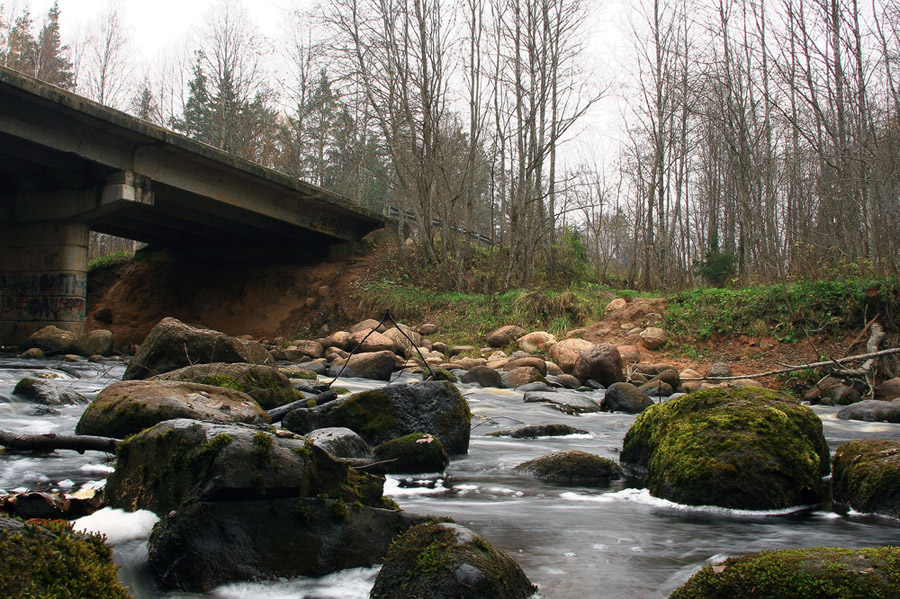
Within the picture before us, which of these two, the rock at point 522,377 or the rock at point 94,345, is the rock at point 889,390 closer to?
the rock at point 522,377

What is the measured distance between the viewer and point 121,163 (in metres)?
14.6

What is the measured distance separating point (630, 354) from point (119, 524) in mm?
12133

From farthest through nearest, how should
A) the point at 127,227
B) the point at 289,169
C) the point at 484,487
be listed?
the point at 289,169
the point at 127,227
the point at 484,487

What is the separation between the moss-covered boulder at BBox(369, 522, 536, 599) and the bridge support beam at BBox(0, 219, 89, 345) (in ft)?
50.4

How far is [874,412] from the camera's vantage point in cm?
793

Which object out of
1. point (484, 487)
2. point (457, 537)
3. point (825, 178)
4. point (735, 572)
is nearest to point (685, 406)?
point (484, 487)

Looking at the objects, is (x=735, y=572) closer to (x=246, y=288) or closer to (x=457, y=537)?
(x=457, y=537)

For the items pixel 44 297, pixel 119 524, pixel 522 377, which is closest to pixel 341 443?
pixel 119 524

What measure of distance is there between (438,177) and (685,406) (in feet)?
52.7

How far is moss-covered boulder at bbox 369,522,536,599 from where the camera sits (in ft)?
Result: 7.24

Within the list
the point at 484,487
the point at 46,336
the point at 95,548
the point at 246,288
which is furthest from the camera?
the point at 246,288

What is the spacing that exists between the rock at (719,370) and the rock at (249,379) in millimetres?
8155

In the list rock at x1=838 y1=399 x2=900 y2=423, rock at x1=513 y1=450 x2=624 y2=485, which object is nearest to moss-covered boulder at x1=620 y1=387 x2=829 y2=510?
rock at x1=513 y1=450 x2=624 y2=485

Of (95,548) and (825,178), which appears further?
(825,178)
